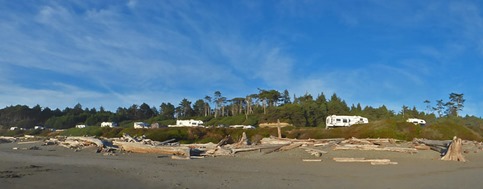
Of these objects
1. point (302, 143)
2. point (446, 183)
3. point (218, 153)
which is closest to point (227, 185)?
point (446, 183)

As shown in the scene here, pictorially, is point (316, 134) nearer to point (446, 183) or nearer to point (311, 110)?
point (446, 183)

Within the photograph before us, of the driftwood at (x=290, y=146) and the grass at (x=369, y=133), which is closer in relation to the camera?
the driftwood at (x=290, y=146)

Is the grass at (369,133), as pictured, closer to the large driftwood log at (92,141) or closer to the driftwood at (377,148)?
the large driftwood log at (92,141)

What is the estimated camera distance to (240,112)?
107125mm

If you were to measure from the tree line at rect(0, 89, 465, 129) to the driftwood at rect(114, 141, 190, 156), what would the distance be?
1875 inches

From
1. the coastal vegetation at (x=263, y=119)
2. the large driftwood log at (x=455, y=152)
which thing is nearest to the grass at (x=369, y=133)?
the coastal vegetation at (x=263, y=119)

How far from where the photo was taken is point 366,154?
20.0m

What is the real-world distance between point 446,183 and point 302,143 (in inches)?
559

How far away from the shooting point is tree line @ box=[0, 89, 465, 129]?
241 ft

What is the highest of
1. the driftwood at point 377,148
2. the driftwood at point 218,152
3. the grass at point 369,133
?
the grass at point 369,133

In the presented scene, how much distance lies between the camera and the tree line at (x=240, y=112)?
73.5 m

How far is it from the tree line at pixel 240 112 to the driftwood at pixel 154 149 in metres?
47.6

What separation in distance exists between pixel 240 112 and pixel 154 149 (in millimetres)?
83775

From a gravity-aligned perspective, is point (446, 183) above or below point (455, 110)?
below
